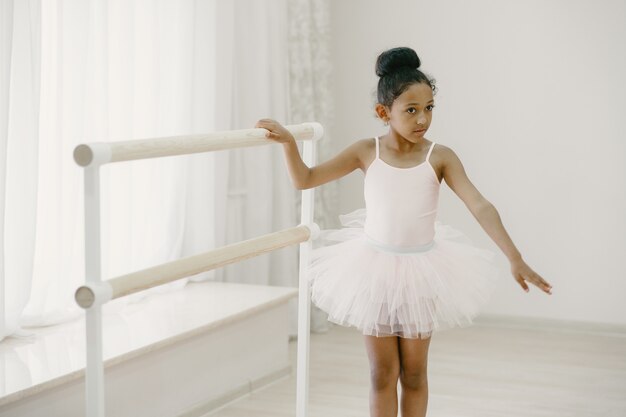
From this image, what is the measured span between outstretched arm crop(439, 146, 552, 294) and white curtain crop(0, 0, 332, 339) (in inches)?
47.5

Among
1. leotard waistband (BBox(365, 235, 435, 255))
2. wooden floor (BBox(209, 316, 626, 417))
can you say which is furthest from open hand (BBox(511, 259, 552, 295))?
wooden floor (BBox(209, 316, 626, 417))

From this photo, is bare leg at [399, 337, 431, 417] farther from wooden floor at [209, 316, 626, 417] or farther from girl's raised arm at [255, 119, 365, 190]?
wooden floor at [209, 316, 626, 417]

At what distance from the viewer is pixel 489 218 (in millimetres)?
1911

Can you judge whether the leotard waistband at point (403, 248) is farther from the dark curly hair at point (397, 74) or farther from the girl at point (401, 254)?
the dark curly hair at point (397, 74)

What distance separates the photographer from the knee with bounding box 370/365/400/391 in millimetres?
2127

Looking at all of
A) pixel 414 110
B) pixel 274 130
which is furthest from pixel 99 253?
pixel 414 110

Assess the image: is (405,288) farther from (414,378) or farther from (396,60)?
(396,60)

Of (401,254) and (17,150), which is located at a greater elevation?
(17,150)

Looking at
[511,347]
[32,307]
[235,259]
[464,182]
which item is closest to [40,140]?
[32,307]

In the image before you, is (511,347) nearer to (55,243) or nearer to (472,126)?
(472,126)

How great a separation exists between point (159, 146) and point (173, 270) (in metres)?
0.24

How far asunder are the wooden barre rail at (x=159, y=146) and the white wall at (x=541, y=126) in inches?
87.9

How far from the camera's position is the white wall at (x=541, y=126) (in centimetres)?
390

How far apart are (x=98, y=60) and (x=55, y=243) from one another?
0.60 meters
